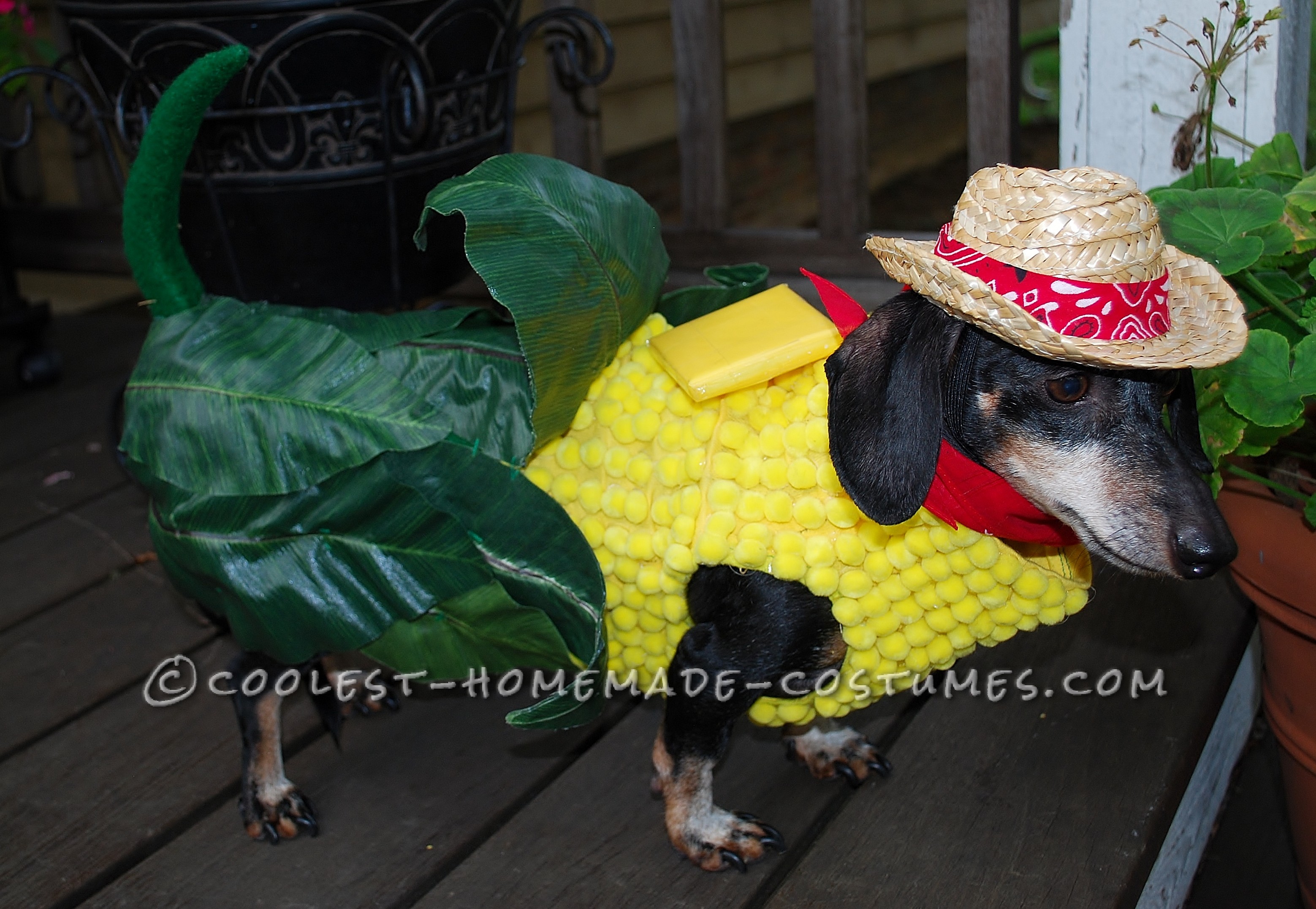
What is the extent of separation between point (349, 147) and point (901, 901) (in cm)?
153

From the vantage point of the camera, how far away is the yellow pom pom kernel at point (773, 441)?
149cm

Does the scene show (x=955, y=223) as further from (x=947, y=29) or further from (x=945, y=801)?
(x=947, y=29)

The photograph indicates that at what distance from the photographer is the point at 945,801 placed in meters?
1.76

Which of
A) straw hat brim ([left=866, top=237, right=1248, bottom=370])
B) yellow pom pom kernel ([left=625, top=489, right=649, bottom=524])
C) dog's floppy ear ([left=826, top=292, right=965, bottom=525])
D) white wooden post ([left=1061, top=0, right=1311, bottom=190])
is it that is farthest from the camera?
white wooden post ([left=1061, top=0, right=1311, bottom=190])

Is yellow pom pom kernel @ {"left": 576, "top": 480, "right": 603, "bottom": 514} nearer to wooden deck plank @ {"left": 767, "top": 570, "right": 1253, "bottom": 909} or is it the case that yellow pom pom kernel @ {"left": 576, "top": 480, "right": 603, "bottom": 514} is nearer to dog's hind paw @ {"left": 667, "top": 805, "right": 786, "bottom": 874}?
dog's hind paw @ {"left": 667, "top": 805, "right": 786, "bottom": 874}

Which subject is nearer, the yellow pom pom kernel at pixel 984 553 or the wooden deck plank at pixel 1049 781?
the yellow pom pom kernel at pixel 984 553

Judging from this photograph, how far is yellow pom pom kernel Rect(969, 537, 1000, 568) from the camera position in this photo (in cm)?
149

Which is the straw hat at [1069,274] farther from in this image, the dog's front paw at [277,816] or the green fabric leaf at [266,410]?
the dog's front paw at [277,816]

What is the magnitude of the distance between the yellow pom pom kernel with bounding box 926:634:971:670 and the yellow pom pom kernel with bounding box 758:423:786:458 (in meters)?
0.32

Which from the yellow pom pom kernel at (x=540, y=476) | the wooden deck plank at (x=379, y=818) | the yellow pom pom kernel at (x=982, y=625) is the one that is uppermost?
the yellow pom pom kernel at (x=540, y=476)

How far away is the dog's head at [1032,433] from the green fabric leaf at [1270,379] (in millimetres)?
147

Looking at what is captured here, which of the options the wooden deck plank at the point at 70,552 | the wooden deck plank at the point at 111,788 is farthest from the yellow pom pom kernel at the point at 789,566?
the wooden deck plank at the point at 70,552

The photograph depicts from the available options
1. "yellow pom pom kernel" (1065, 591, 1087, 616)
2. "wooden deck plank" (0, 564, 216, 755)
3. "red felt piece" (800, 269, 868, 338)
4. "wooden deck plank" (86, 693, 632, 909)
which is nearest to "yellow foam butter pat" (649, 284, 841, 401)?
"red felt piece" (800, 269, 868, 338)

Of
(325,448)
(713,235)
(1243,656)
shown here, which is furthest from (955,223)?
(713,235)
